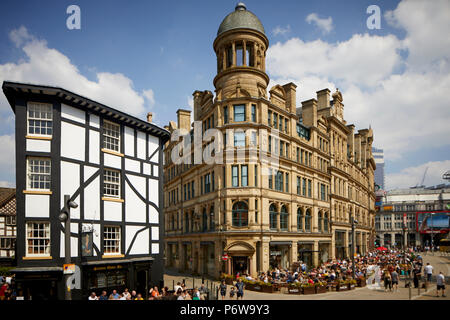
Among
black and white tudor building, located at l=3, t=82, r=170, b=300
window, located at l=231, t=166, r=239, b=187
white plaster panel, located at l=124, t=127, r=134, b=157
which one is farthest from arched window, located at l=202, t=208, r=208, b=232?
white plaster panel, located at l=124, t=127, r=134, b=157

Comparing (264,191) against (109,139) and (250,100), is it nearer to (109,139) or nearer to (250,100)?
(250,100)

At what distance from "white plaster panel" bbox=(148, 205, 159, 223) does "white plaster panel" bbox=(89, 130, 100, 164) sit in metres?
5.62

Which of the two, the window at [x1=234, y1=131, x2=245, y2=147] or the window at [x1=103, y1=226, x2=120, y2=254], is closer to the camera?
the window at [x1=103, y1=226, x2=120, y2=254]

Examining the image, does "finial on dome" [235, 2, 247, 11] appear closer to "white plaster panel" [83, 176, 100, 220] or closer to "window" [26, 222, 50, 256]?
"white plaster panel" [83, 176, 100, 220]

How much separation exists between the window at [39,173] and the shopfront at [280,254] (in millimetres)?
24402

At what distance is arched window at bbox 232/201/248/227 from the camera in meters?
36.2

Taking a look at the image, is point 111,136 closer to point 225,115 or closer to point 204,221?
point 225,115

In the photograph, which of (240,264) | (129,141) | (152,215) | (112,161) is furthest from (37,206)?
(240,264)

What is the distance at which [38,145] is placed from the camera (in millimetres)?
19234

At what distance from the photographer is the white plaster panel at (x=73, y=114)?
20.2 m

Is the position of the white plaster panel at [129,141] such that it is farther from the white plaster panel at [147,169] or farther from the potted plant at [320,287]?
the potted plant at [320,287]

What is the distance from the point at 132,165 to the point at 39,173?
21.1 ft

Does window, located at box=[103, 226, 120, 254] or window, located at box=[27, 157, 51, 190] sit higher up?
window, located at box=[27, 157, 51, 190]

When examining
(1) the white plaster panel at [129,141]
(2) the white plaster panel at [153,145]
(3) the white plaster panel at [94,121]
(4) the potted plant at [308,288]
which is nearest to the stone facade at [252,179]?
(4) the potted plant at [308,288]
